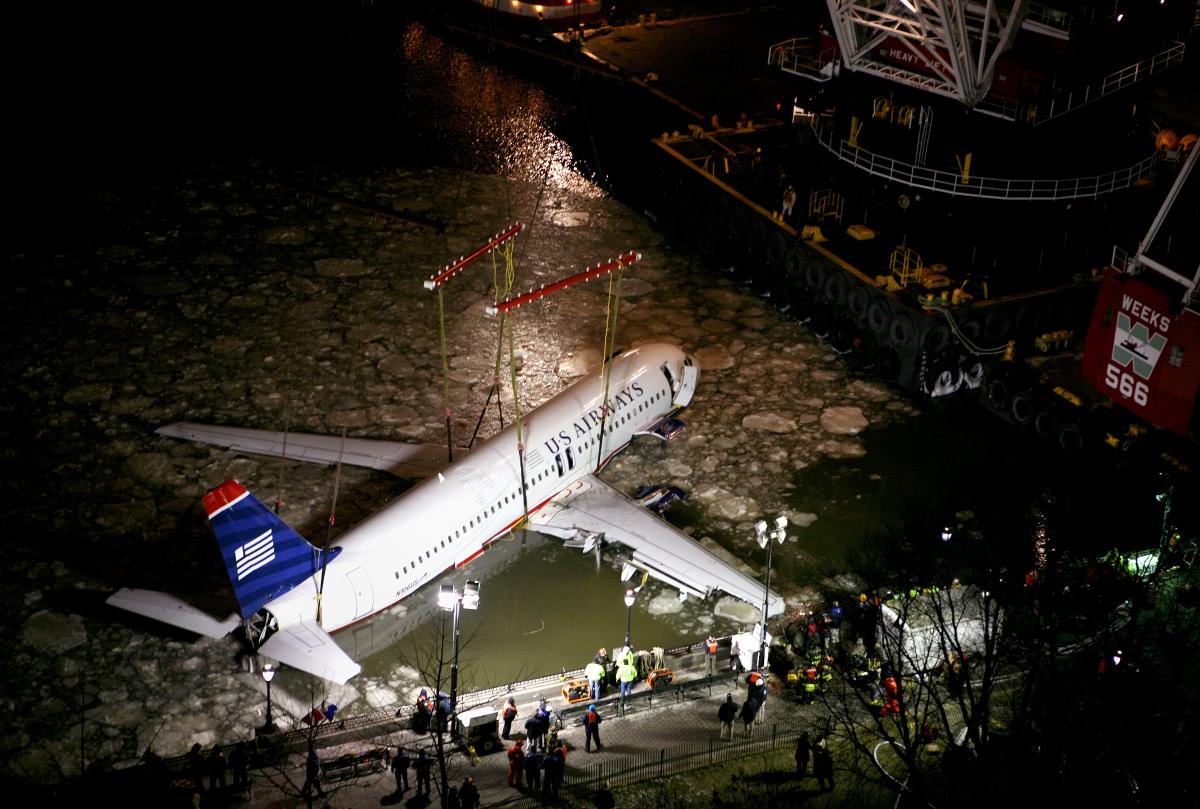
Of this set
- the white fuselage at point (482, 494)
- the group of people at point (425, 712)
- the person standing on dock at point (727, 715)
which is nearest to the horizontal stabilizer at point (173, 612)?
the white fuselage at point (482, 494)

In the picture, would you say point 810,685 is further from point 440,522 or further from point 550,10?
point 550,10

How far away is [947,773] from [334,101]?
51.3 meters

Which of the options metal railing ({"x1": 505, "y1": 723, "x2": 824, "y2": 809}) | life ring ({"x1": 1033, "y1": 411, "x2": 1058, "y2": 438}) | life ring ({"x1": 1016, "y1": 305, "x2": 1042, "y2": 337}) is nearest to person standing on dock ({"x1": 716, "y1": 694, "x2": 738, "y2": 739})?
metal railing ({"x1": 505, "y1": 723, "x2": 824, "y2": 809})

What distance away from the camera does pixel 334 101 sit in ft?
220

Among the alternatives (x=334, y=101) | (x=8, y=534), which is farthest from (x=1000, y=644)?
(x=334, y=101)

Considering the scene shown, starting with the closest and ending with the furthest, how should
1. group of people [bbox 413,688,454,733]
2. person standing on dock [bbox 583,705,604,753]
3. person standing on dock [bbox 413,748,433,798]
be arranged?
person standing on dock [bbox 413,748,433,798]
person standing on dock [bbox 583,705,604,753]
group of people [bbox 413,688,454,733]

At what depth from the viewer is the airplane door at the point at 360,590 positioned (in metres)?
30.4

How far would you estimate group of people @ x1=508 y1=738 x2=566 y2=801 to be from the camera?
1064 inches

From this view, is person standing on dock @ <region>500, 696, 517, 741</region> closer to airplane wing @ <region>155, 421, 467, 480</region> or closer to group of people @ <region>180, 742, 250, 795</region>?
group of people @ <region>180, 742, 250, 795</region>

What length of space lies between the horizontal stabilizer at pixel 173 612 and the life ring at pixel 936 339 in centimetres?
2510

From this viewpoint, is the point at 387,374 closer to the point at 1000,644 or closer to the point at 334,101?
the point at 1000,644

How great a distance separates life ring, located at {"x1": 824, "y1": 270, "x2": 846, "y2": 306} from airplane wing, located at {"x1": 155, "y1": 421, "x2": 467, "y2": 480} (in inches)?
624

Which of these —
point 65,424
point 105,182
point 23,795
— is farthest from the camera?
point 105,182

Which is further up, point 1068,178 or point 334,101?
point 1068,178
